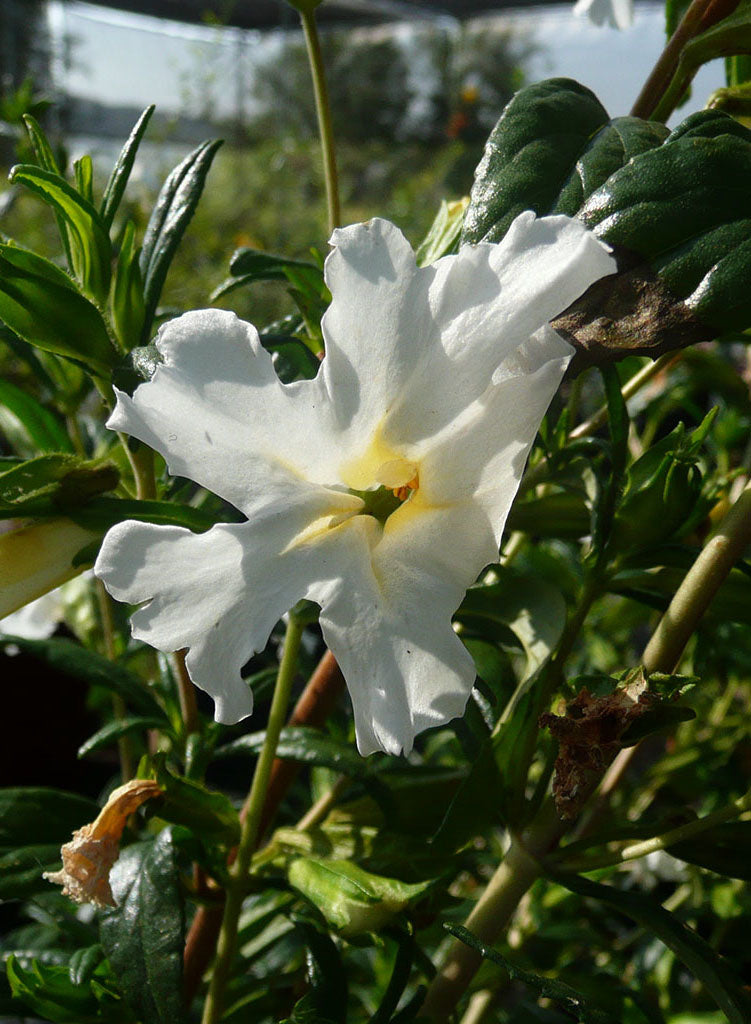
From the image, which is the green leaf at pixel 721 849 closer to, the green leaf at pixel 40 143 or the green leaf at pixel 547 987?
the green leaf at pixel 547 987

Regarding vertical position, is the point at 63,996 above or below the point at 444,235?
below

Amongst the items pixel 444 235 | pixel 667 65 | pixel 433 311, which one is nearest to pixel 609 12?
pixel 667 65

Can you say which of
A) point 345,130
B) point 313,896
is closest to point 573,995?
point 313,896

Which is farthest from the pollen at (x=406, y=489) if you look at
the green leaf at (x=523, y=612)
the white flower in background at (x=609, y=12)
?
the white flower in background at (x=609, y=12)

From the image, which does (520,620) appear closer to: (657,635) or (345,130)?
(657,635)

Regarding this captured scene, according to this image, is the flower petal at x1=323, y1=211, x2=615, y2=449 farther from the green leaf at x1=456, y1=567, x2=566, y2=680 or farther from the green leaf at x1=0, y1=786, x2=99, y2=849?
the green leaf at x1=0, y1=786, x2=99, y2=849

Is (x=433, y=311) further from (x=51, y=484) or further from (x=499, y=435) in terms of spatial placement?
(x=51, y=484)
